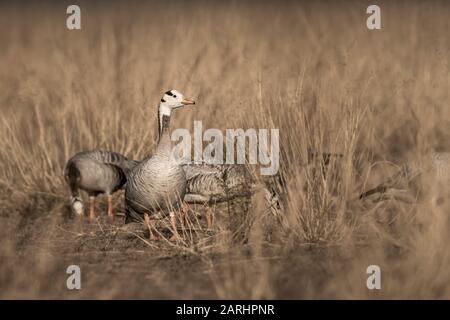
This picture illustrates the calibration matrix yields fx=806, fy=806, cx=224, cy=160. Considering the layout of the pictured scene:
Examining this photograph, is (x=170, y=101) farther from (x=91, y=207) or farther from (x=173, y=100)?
(x=91, y=207)

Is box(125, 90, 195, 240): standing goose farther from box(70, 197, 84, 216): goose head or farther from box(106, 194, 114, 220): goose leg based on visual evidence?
box(70, 197, 84, 216): goose head

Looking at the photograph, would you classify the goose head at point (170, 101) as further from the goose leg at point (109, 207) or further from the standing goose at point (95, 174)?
the goose leg at point (109, 207)

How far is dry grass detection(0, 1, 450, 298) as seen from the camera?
5.84 metres

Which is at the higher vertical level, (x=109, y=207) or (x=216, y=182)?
(x=216, y=182)

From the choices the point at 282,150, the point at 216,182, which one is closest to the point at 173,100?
the point at 216,182

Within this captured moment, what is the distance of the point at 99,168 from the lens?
8.77m

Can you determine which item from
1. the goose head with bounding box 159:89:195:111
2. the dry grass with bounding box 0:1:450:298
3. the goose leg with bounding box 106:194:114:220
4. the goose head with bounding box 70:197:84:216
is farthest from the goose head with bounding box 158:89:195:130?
the goose head with bounding box 70:197:84:216

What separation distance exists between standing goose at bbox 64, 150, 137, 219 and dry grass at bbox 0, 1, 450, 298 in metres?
0.26

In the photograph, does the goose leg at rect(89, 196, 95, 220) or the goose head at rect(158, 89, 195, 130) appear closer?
the goose head at rect(158, 89, 195, 130)

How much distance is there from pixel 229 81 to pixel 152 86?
3.28ft

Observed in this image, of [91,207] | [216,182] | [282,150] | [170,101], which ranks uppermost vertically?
[170,101]

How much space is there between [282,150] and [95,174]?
265cm

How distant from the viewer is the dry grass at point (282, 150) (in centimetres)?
584

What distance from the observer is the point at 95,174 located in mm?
8805
